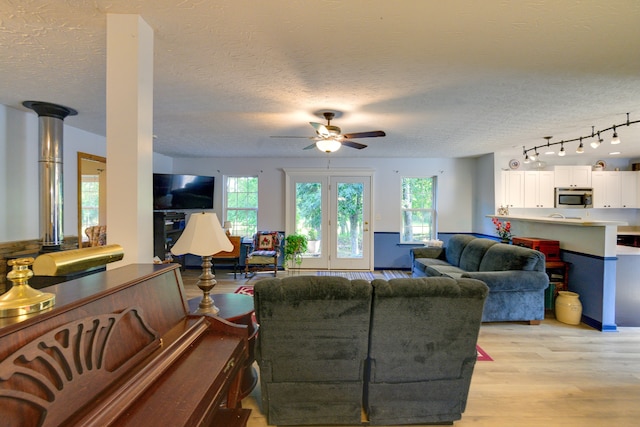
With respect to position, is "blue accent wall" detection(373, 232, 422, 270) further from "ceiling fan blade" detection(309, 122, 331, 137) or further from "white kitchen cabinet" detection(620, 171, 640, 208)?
"white kitchen cabinet" detection(620, 171, 640, 208)

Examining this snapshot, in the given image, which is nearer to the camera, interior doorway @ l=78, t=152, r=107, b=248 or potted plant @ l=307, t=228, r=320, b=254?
interior doorway @ l=78, t=152, r=107, b=248

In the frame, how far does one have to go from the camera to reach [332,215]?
5906mm

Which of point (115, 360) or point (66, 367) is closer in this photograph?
point (66, 367)

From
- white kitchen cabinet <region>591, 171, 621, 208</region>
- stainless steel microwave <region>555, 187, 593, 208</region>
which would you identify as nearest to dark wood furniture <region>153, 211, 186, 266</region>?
stainless steel microwave <region>555, 187, 593, 208</region>

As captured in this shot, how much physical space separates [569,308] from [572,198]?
296 centimetres

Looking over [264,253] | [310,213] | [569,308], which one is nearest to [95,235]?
[264,253]

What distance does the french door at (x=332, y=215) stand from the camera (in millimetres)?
5887

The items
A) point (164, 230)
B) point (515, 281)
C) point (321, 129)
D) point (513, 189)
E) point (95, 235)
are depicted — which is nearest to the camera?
point (321, 129)

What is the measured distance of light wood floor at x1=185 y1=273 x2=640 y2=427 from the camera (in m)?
1.87

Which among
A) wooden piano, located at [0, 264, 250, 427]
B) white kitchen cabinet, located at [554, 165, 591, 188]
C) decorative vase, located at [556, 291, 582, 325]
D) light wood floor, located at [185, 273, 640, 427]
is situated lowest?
light wood floor, located at [185, 273, 640, 427]

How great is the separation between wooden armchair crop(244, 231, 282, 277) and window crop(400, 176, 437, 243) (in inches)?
103

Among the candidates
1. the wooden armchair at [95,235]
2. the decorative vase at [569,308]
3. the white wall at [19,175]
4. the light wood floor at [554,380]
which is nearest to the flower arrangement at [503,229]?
the decorative vase at [569,308]

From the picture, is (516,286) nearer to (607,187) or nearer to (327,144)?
(327,144)

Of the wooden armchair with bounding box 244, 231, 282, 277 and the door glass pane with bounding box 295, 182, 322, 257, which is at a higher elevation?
the door glass pane with bounding box 295, 182, 322, 257
